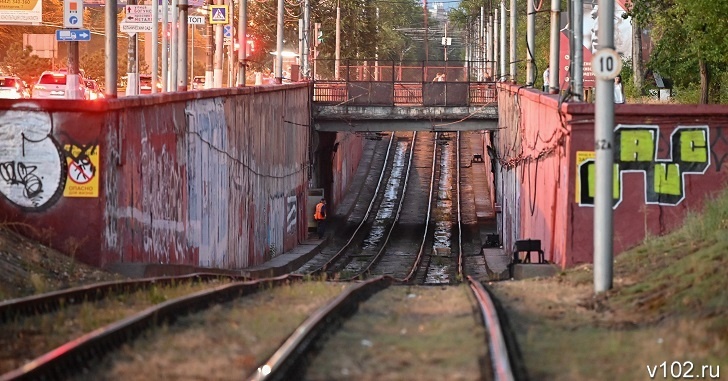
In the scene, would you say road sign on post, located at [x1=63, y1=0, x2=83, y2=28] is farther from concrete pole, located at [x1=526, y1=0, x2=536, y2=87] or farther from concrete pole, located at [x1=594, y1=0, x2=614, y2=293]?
concrete pole, located at [x1=594, y1=0, x2=614, y2=293]

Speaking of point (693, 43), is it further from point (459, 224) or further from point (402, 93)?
point (402, 93)

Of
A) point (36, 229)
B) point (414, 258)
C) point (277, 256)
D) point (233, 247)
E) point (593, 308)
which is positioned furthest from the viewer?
point (414, 258)


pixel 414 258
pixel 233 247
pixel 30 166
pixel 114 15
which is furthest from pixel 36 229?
pixel 414 258

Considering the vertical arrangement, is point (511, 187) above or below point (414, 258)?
above

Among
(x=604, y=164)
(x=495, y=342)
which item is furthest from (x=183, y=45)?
(x=495, y=342)

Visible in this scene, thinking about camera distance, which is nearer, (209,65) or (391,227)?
(209,65)

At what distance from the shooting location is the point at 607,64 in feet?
43.8

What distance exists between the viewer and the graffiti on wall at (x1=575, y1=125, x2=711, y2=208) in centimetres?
1905

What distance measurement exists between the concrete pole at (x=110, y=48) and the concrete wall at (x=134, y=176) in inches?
29.5

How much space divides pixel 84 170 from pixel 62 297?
530 cm

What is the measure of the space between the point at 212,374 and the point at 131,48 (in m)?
30.8

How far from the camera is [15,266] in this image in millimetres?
15250

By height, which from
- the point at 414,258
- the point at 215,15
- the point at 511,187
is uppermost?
the point at 215,15

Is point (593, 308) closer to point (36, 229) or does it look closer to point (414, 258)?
point (36, 229)
